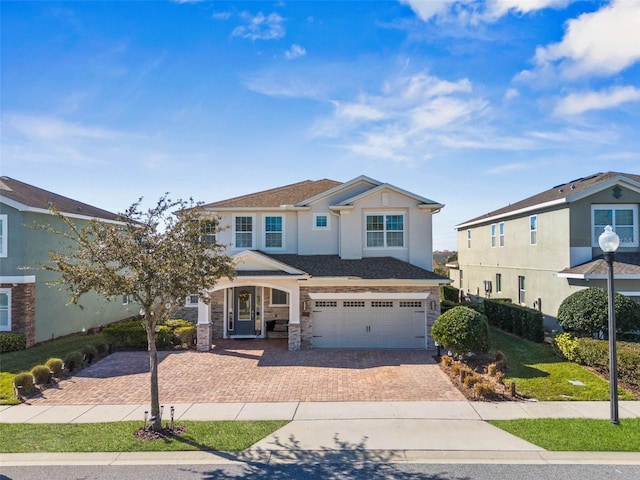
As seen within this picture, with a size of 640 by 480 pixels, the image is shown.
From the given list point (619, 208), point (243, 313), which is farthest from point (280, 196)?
point (619, 208)

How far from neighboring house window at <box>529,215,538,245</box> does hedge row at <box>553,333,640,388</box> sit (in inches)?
281

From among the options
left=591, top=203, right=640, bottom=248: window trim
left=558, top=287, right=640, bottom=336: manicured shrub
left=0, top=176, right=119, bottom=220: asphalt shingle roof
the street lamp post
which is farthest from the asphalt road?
left=591, top=203, right=640, bottom=248: window trim

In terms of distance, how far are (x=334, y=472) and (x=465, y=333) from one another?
728 centimetres

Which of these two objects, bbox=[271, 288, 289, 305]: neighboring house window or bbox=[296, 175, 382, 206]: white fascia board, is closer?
bbox=[296, 175, 382, 206]: white fascia board

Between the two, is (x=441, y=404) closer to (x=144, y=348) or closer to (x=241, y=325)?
(x=241, y=325)

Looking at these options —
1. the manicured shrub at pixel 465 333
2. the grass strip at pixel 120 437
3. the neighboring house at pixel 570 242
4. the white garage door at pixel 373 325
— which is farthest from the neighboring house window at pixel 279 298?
the neighboring house at pixel 570 242

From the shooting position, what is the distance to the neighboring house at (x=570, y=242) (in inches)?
617

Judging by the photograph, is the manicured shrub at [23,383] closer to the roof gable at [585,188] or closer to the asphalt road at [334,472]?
the asphalt road at [334,472]

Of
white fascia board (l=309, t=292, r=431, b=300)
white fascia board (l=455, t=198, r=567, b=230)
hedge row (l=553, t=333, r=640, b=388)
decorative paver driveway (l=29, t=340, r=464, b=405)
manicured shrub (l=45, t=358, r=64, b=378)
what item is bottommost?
decorative paver driveway (l=29, t=340, r=464, b=405)

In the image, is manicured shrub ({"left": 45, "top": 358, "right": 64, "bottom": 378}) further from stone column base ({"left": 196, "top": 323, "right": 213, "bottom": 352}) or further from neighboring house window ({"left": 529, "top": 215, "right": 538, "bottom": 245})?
neighboring house window ({"left": 529, "top": 215, "right": 538, "bottom": 245})

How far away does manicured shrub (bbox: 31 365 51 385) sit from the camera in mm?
11250

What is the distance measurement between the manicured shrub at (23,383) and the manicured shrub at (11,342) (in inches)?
238

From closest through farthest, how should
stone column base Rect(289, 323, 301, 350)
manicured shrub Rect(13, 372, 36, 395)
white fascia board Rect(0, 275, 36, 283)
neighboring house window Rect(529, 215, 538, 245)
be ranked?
manicured shrub Rect(13, 372, 36, 395) < stone column base Rect(289, 323, 301, 350) < white fascia board Rect(0, 275, 36, 283) < neighboring house window Rect(529, 215, 538, 245)

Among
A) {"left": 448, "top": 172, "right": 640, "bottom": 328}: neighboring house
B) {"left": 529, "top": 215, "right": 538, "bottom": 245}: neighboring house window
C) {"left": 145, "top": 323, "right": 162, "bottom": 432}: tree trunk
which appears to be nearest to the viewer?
{"left": 145, "top": 323, "right": 162, "bottom": 432}: tree trunk
